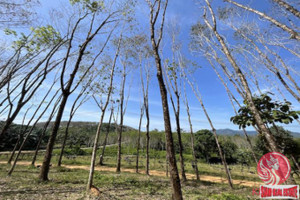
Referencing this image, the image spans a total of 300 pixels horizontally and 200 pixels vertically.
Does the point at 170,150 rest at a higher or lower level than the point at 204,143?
lower

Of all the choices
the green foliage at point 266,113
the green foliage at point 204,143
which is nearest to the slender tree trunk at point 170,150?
the green foliage at point 266,113

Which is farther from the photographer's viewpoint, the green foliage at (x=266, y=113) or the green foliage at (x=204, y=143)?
the green foliage at (x=204, y=143)

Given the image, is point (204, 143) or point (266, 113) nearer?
point (266, 113)

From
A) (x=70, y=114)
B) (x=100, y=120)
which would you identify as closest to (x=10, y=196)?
(x=100, y=120)

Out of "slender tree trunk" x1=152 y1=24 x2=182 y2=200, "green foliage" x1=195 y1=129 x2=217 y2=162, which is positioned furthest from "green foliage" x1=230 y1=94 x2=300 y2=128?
"green foliage" x1=195 y1=129 x2=217 y2=162

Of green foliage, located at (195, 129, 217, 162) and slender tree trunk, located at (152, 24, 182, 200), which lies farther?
green foliage, located at (195, 129, 217, 162)

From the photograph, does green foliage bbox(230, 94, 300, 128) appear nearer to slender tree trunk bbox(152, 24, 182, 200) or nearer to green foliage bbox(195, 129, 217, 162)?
slender tree trunk bbox(152, 24, 182, 200)

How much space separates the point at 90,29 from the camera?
9.79 metres

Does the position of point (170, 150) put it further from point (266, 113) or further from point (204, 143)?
point (204, 143)

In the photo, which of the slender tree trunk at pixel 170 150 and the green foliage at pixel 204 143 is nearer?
the slender tree trunk at pixel 170 150

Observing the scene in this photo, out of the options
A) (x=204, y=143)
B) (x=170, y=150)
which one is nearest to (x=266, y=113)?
(x=170, y=150)

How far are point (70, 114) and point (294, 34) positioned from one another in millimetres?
20741

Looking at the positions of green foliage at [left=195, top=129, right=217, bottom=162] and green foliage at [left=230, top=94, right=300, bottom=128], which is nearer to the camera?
green foliage at [left=230, top=94, right=300, bottom=128]

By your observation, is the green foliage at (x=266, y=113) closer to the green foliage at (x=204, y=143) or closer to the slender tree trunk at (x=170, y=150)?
the slender tree trunk at (x=170, y=150)
